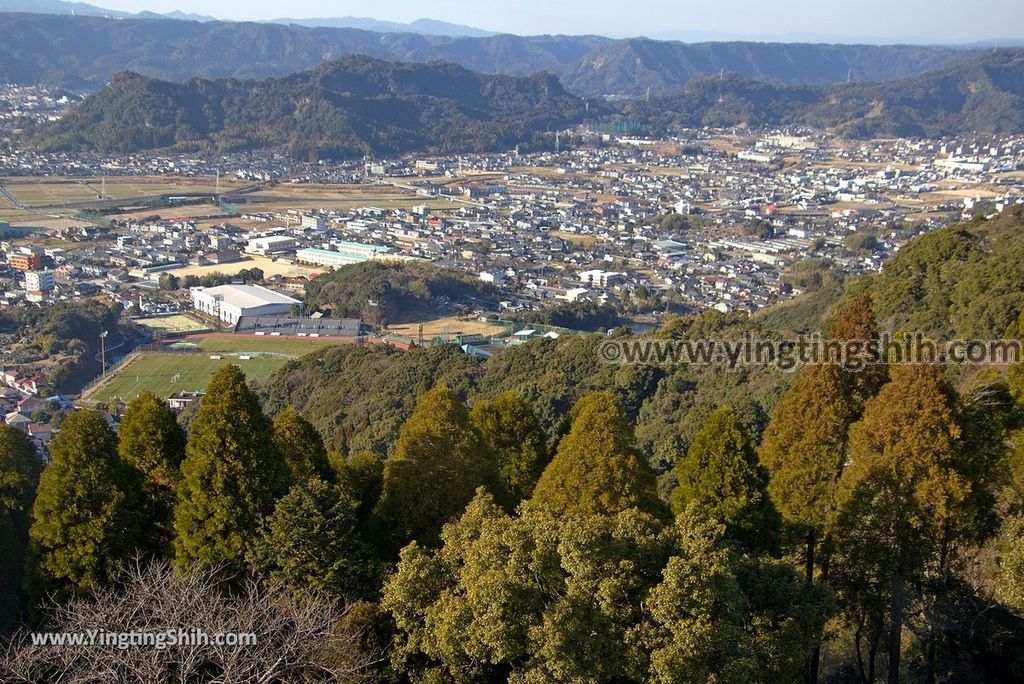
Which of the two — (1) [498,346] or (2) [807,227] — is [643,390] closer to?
(1) [498,346]

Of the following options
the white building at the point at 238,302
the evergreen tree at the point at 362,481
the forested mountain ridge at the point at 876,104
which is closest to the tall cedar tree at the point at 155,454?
the evergreen tree at the point at 362,481

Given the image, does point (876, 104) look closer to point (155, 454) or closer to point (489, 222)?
point (489, 222)

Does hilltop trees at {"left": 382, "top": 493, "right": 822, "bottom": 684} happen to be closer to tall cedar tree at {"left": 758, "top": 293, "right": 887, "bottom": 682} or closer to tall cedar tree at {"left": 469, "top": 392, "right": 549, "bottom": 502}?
tall cedar tree at {"left": 758, "top": 293, "right": 887, "bottom": 682}

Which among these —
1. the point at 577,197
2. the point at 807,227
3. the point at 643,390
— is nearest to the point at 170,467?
the point at 643,390

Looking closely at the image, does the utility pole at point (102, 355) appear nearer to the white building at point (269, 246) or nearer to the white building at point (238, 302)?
the white building at point (238, 302)

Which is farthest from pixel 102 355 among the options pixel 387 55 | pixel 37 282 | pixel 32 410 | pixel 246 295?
pixel 387 55
